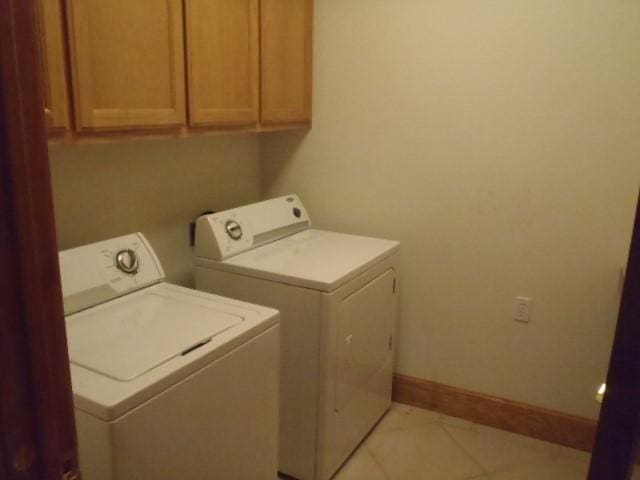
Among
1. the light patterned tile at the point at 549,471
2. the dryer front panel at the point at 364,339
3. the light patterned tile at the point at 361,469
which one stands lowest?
the light patterned tile at the point at 361,469

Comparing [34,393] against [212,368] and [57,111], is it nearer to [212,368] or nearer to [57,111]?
[212,368]

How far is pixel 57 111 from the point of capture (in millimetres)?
1398

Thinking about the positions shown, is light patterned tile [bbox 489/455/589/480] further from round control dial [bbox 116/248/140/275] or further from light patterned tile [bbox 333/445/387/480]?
round control dial [bbox 116/248/140/275]

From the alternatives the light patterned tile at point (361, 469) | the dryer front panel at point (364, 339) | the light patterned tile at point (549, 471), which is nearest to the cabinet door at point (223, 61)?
the dryer front panel at point (364, 339)

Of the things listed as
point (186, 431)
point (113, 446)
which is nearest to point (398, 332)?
point (186, 431)

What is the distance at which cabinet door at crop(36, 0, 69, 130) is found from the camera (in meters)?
1.32

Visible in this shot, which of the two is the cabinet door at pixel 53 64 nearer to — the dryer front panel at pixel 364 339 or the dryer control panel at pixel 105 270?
the dryer control panel at pixel 105 270

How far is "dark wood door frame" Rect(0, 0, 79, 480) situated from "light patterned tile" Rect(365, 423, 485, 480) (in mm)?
1856

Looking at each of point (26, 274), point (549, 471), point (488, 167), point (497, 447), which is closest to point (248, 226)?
point (488, 167)

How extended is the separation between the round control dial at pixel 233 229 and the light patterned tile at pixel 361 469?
1035 millimetres

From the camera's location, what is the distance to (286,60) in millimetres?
2369

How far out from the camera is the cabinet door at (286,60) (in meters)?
2.22

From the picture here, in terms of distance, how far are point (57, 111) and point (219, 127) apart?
70 centimetres

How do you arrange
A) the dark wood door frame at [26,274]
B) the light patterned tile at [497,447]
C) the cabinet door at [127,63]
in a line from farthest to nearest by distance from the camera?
the light patterned tile at [497,447]
the cabinet door at [127,63]
the dark wood door frame at [26,274]
